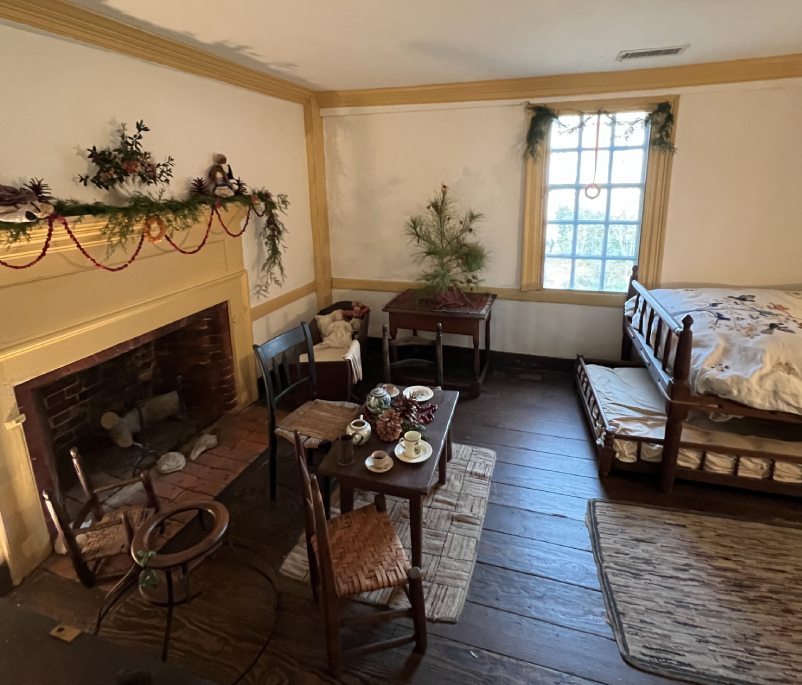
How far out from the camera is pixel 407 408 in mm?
2527

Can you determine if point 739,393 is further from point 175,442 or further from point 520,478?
point 175,442

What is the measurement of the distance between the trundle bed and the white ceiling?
1509 mm

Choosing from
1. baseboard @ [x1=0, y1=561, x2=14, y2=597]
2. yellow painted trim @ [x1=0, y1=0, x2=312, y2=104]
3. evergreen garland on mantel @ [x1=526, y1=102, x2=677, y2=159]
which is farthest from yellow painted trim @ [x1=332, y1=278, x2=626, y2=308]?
baseboard @ [x1=0, y1=561, x2=14, y2=597]

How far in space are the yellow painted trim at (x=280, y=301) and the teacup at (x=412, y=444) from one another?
208cm

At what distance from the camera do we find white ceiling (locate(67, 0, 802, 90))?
2.33m

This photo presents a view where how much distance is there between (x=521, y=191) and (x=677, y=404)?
7.39ft

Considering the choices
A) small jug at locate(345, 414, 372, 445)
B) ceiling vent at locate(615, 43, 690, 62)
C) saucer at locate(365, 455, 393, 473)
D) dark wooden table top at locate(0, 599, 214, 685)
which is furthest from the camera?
ceiling vent at locate(615, 43, 690, 62)

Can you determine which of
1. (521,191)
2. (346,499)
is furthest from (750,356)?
(521,191)

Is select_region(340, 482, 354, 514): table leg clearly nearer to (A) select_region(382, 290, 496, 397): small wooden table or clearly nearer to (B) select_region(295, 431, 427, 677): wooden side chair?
(B) select_region(295, 431, 427, 677): wooden side chair

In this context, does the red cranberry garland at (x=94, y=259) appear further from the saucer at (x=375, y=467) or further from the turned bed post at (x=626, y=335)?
the turned bed post at (x=626, y=335)

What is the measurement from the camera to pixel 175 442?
10.9 ft

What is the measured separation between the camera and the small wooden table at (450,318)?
12.9 ft

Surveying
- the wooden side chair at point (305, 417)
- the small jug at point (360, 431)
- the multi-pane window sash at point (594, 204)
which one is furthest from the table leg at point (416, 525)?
the multi-pane window sash at point (594, 204)

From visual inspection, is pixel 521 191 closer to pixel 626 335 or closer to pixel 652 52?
pixel 652 52
